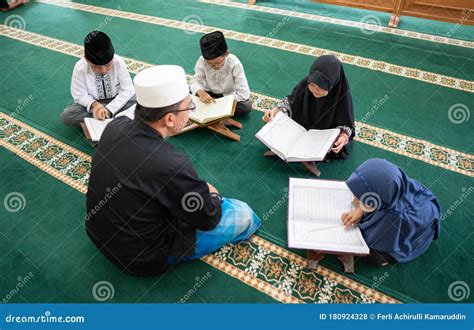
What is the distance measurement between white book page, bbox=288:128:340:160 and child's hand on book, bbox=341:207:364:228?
0.50m

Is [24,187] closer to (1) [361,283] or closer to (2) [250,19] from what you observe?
(1) [361,283]

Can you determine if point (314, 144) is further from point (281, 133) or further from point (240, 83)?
point (240, 83)

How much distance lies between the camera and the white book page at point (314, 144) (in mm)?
2193

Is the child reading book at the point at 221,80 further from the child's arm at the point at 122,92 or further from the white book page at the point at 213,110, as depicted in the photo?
the child's arm at the point at 122,92

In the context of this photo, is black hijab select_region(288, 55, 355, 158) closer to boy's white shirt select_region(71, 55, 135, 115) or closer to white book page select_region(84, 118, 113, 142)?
boy's white shirt select_region(71, 55, 135, 115)

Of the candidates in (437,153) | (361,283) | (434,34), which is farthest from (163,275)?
(434,34)

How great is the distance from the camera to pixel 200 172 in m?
2.43

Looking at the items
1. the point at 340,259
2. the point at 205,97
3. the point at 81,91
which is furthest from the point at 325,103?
the point at 81,91

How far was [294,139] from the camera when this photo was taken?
7.79ft

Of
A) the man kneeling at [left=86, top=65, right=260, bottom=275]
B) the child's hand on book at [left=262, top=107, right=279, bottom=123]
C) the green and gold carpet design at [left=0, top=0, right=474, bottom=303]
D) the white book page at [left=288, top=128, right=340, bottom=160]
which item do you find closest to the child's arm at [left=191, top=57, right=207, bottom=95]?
the green and gold carpet design at [left=0, top=0, right=474, bottom=303]

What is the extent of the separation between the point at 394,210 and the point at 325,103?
3.20ft

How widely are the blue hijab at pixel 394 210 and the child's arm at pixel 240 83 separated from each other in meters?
1.33

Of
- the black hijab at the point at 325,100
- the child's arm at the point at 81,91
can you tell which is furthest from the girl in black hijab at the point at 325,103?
the child's arm at the point at 81,91

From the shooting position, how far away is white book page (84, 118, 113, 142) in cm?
240
